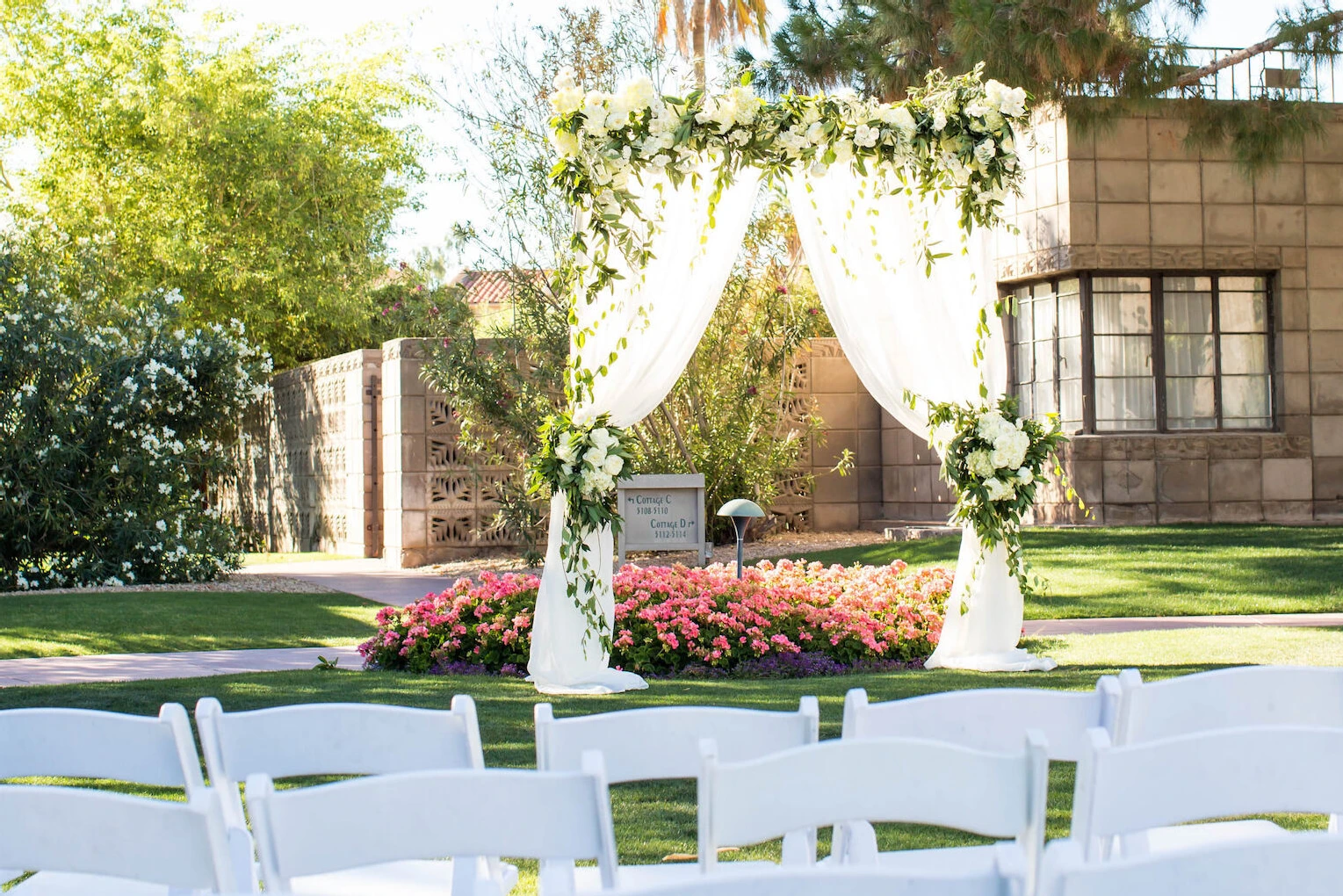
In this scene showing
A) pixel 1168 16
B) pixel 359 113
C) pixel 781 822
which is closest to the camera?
pixel 781 822

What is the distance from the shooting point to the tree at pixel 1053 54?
10703mm

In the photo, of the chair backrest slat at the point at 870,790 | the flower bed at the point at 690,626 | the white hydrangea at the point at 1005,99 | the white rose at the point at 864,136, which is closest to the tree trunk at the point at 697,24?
the flower bed at the point at 690,626

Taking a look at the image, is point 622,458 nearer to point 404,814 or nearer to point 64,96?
point 404,814

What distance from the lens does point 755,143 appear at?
23.0 ft

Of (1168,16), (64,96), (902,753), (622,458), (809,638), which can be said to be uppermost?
(64,96)

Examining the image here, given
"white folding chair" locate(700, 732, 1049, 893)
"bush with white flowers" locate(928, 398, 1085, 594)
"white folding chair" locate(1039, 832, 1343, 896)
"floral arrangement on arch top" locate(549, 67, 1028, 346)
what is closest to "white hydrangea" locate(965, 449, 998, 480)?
"bush with white flowers" locate(928, 398, 1085, 594)

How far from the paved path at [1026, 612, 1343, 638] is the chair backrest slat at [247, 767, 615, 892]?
7.09 metres

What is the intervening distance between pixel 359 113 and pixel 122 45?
4.10 m

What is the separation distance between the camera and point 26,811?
2.02m

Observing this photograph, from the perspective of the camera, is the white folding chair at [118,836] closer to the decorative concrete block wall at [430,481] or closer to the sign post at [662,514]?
the sign post at [662,514]

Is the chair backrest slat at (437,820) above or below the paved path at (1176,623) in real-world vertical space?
above

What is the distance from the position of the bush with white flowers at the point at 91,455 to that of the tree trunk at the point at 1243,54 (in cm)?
940

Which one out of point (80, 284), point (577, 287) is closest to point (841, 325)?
point (577, 287)

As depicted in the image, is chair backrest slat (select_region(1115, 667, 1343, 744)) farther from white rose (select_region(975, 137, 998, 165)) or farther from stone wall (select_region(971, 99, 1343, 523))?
stone wall (select_region(971, 99, 1343, 523))
